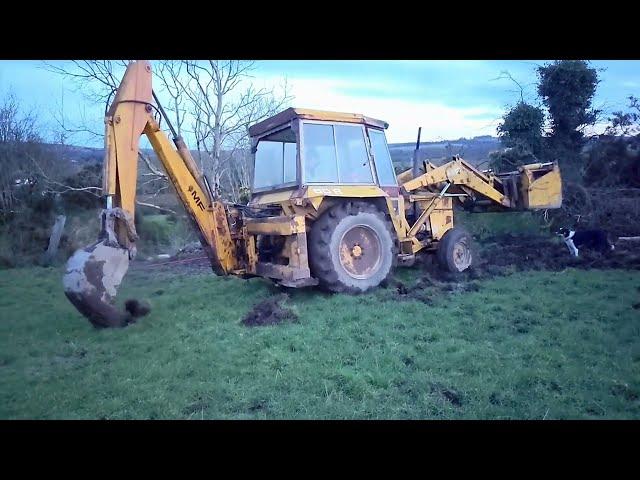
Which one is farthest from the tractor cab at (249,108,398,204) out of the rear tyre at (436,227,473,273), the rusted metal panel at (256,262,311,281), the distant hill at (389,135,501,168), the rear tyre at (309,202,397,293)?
the distant hill at (389,135,501,168)

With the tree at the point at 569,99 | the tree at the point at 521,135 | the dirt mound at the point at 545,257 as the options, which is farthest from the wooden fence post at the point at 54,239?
the tree at the point at 569,99

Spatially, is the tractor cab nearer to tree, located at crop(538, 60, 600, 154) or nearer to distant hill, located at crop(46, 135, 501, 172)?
distant hill, located at crop(46, 135, 501, 172)

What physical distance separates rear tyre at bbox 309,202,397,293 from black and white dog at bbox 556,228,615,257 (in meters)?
3.54

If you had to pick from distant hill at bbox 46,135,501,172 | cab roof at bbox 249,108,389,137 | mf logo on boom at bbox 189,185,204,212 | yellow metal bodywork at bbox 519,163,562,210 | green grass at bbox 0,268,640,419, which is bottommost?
green grass at bbox 0,268,640,419

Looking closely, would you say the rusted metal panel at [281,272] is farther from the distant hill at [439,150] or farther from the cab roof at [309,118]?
the distant hill at [439,150]

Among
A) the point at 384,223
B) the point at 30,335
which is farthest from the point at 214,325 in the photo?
the point at 384,223

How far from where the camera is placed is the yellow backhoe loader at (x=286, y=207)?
489 cm

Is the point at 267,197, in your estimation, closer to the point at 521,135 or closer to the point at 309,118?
the point at 309,118

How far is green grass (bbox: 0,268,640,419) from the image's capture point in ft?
10.3

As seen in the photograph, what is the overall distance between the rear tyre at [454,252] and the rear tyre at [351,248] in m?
1.12

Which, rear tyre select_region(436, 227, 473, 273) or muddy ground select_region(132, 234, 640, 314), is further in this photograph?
rear tyre select_region(436, 227, 473, 273)

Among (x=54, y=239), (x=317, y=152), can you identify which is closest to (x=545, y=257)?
(x=317, y=152)

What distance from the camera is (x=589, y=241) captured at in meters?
8.12

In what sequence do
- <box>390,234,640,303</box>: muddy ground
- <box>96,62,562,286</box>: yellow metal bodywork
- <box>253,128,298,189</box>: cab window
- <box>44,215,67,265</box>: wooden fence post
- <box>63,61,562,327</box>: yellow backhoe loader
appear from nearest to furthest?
<box>63,61,562,327</box>: yellow backhoe loader
<box>96,62,562,286</box>: yellow metal bodywork
<box>253,128,298,189</box>: cab window
<box>390,234,640,303</box>: muddy ground
<box>44,215,67,265</box>: wooden fence post
